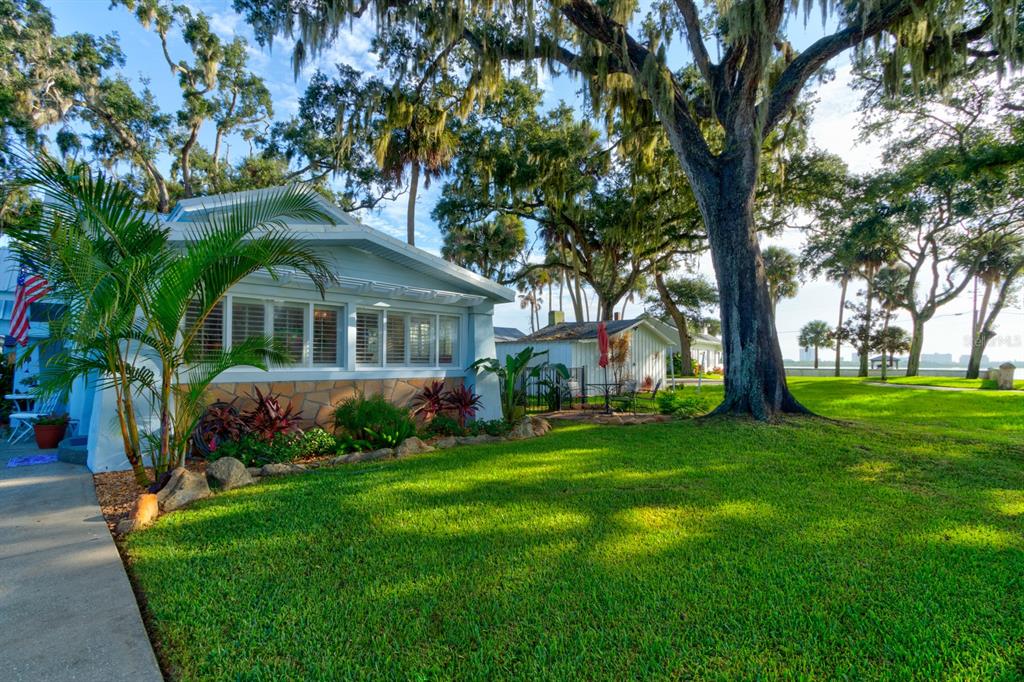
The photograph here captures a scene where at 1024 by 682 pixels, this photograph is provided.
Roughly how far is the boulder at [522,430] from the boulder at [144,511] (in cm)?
557

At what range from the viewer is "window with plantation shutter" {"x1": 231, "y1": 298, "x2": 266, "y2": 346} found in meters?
7.74

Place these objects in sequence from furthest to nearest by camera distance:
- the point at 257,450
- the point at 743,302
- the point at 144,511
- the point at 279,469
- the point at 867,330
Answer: the point at 867,330 < the point at 743,302 < the point at 257,450 < the point at 279,469 < the point at 144,511

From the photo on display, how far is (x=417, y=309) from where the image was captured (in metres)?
10.0

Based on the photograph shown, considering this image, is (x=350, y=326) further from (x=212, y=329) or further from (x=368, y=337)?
(x=212, y=329)

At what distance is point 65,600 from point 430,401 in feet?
21.7

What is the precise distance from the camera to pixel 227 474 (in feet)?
18.6

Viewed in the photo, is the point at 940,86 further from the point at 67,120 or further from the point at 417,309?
the point at 67,120

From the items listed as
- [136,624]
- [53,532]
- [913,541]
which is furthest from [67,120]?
[913,541]

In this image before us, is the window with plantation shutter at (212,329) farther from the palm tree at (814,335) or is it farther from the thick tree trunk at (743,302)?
the palm tree at (814,335)

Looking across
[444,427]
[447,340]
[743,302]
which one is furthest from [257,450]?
[743,302]

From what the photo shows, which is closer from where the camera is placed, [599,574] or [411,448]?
[599,574]

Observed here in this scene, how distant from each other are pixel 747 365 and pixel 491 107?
1249 cm

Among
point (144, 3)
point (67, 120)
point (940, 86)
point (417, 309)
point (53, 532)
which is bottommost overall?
point (53, 532)

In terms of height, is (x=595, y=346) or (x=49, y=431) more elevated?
(x=595, y=346)
